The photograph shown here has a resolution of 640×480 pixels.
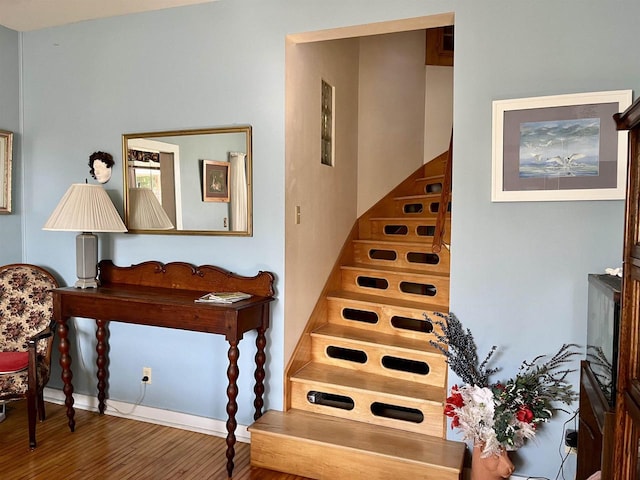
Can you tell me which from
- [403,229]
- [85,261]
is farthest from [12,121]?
[403,229]

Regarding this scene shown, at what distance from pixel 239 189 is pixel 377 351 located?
1307 mm

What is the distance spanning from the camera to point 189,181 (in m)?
3.00

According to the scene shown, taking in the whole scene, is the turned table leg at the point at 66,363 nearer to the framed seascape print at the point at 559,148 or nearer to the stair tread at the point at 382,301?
the stair tread at the point at 382,301

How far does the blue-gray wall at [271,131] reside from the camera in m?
2.24

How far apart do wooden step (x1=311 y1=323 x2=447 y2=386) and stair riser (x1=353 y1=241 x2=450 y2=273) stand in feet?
2.32

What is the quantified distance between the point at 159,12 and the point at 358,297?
229 centimetres

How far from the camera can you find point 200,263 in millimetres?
3037

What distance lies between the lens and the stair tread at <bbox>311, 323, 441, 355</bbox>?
9.50 ft

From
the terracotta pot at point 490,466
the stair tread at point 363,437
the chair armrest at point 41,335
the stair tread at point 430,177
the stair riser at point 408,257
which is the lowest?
the stair tread at point 363,437

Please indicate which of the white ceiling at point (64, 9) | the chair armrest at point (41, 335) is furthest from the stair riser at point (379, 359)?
the white ceiling at point (64, 9)

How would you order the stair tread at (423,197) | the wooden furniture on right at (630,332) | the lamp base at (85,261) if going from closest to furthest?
1. the wooden furniture on right at (630,332)
2. the lamp base at (85,261)
3. the stair tread at (423,197)

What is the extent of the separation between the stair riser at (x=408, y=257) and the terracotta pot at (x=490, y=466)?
1513 millimetres

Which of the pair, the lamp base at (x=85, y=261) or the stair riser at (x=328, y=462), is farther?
the lamp base at (x=85, y=261)

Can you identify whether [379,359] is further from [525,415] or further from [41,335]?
[41,335]
